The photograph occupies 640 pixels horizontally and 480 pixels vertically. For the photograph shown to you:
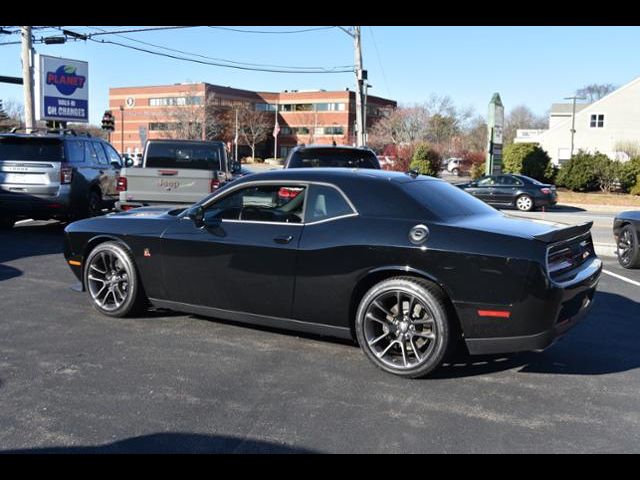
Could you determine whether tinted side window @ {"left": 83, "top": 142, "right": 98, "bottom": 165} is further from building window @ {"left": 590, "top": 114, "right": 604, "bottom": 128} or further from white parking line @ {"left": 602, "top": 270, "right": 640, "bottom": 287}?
building window @ {"left": 590, "top": 114, "right": 604, "bottom": 128}

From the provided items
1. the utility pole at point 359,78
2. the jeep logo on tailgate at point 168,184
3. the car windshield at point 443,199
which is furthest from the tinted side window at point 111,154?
the utility pole at point 359,78

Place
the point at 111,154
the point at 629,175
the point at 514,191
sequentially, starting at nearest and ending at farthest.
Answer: the point at 111,154 → the point at 514,191 → the point at 629,175

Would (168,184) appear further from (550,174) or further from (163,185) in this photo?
(550,174)

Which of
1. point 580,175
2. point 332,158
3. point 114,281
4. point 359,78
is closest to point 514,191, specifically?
point 359,78

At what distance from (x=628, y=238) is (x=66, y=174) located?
975 centimetres

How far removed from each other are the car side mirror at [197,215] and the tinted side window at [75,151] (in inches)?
268

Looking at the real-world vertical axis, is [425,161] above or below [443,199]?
above

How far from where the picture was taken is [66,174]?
1120 centimetres

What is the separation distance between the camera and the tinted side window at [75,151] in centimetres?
1145

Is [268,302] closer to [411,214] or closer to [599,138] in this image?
[411,214]
